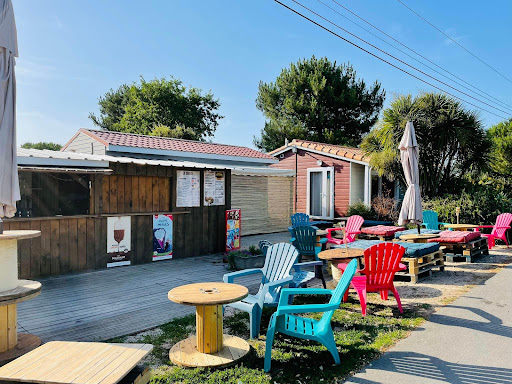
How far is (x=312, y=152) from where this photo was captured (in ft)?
52.1

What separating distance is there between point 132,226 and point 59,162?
1.87 metres

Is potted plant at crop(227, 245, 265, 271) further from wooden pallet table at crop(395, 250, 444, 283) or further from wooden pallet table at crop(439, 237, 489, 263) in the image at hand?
wooden pallet table at crop(439, 237, 489, 263)

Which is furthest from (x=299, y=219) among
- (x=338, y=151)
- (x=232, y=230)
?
(x=338, y=151)

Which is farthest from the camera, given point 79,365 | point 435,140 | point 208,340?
point 435,140

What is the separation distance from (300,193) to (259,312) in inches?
491

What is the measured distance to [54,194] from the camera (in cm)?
779

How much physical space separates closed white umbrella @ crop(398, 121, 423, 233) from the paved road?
3064 millimetres

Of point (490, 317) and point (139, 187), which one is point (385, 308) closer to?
point (490, 317)

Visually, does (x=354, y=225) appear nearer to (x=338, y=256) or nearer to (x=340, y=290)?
(x=338, y=256)

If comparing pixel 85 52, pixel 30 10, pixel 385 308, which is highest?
pixel 85 52

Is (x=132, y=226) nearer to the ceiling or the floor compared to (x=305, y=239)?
nearer to the ceiling

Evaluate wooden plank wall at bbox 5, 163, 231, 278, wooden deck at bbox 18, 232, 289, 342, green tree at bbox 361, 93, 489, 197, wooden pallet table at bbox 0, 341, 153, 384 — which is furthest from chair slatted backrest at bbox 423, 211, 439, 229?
wooden pallet table at bbox 0, 341, 153, 384

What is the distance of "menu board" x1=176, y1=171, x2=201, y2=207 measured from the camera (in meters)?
8.65

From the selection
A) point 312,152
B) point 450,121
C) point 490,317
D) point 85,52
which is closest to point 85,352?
point 490,317
